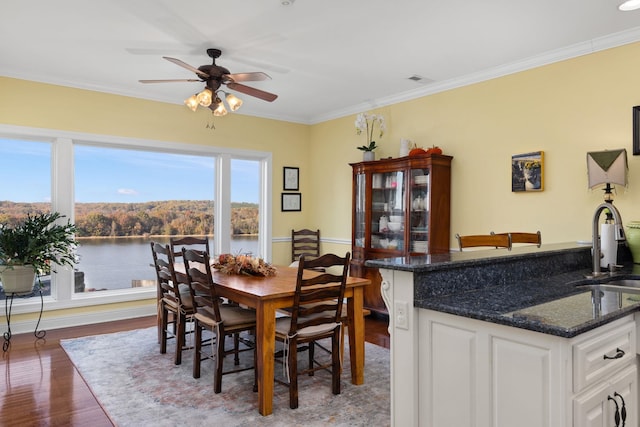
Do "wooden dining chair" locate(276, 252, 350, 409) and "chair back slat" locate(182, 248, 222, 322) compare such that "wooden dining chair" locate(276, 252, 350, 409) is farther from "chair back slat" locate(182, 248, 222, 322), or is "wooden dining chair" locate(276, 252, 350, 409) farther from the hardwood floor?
the hardwood floor

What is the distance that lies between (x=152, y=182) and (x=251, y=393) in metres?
3.37

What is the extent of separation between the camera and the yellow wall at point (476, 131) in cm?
345

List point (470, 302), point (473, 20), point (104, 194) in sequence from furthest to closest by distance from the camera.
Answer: point (104, 194) → point (473, 20) → point (470, 302)

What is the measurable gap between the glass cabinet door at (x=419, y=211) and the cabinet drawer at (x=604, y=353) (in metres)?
2.71

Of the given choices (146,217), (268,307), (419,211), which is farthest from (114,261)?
(419,211)

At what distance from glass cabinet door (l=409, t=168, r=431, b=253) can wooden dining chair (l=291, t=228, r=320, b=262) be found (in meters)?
1.98

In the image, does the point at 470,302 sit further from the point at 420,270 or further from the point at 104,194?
the point at 104,194

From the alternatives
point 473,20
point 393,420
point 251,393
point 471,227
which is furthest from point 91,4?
point 471,227

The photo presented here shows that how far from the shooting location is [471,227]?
4.36 metres

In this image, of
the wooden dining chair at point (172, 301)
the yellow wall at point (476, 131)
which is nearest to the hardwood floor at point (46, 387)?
the wooden dining chair at point (172, 301)

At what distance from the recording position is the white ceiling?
2.92 metres

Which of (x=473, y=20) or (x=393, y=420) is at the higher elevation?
(x=473, y=20)

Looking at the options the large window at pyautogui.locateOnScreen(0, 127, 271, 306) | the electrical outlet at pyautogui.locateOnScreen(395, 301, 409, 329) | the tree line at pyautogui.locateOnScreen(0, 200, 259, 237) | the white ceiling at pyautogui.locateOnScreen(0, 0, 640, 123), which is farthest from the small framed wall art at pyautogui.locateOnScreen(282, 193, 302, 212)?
the electrical outlet at pyautogui.locateOnScreen(395, 301, 409, 329)

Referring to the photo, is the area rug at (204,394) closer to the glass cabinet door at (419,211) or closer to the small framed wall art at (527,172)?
the glass cabinet door at (419,211)
